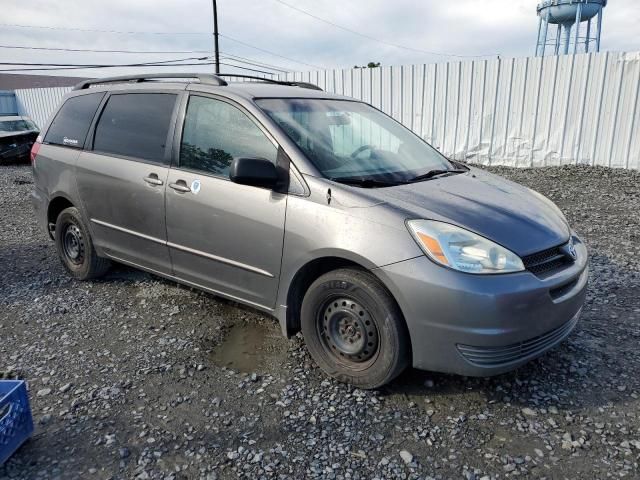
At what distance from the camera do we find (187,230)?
358cm

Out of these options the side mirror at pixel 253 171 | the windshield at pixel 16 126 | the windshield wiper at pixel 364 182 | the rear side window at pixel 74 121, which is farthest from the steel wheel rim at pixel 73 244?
Answer: the windshield at pixel 16 126

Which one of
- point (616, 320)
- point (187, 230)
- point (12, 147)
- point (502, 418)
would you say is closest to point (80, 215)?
point (187, 230)

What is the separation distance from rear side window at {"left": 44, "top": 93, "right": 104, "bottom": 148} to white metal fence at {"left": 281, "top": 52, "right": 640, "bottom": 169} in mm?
A: 8653

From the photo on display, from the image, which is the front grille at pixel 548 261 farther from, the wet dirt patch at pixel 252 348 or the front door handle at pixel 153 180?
the front door handle at pixel 153 180

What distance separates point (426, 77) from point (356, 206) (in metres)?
9.66

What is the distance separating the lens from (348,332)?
2975 millimetres

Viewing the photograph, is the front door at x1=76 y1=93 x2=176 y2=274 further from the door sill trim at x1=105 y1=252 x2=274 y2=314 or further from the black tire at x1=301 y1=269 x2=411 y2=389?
the black tire at x1=301 y1=269 x2=411 y2=389

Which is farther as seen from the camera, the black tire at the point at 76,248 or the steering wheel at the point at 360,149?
the black tire at the point at 76,248

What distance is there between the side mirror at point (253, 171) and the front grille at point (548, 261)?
157cm

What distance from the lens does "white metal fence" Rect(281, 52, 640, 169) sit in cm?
930

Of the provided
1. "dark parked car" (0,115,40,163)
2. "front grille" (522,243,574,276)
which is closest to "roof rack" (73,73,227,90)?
"front grille" (522,243,574,276)

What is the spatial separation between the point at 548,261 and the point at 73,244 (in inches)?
168

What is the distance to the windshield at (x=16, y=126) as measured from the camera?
1470 cm

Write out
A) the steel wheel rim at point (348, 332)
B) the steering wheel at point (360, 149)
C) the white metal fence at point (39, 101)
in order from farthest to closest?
the white metal fence at point (39, 101)
the steering wheel at point (360, 149)
the steel wheel rim at point (348, 332)
